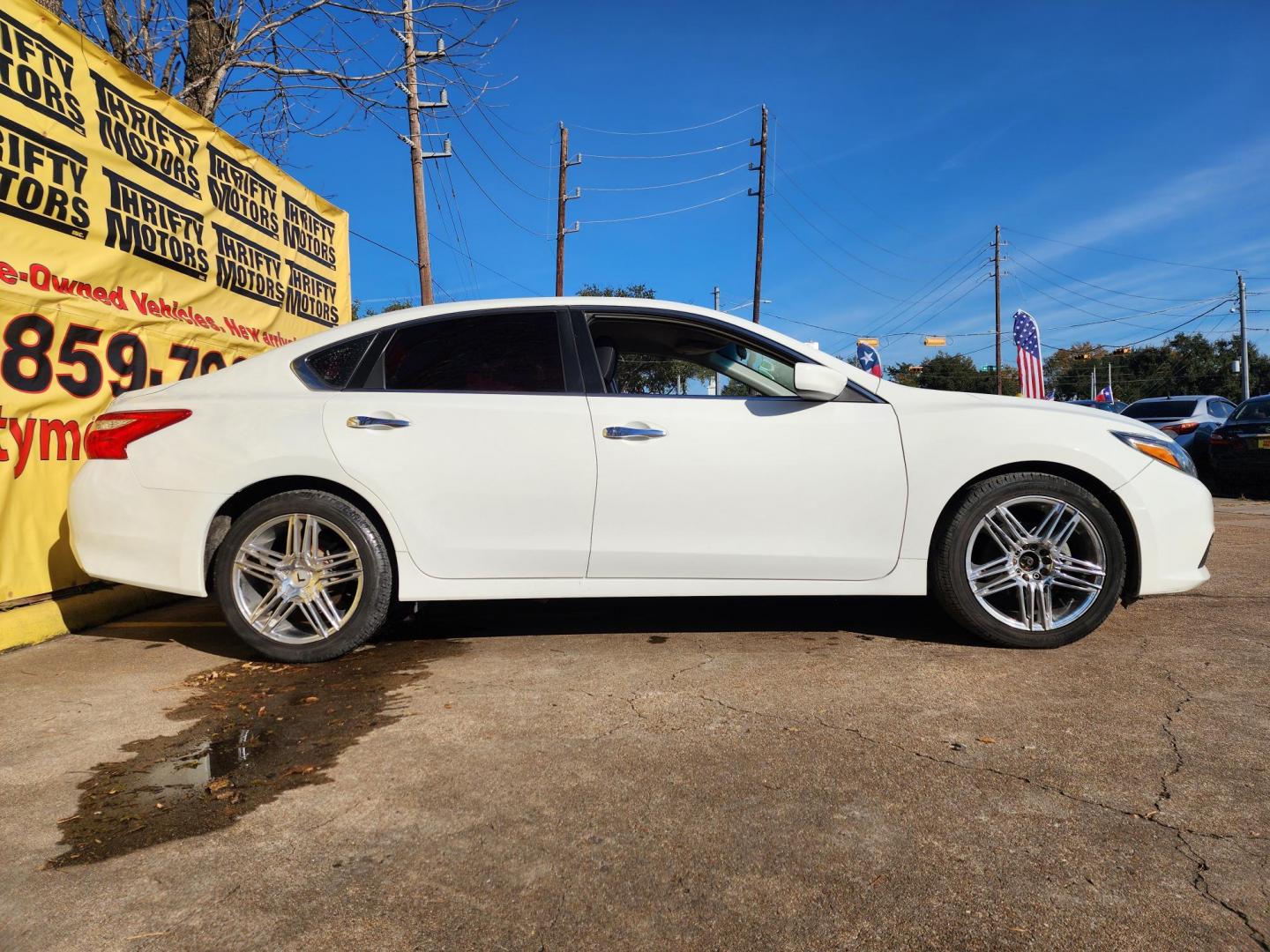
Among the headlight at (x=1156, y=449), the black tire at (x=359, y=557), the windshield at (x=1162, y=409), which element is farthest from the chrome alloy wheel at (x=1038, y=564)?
the windshield at (x=1162, y=409)

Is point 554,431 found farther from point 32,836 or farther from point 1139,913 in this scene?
point 1139,913

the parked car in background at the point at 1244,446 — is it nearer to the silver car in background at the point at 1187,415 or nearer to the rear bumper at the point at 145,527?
the silver car in background at the point at 1187,415

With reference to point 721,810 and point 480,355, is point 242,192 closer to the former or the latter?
point 480,355

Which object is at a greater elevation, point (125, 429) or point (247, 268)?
point (247, 268)

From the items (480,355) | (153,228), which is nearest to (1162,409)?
(480,355)

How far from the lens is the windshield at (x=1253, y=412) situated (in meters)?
10.4

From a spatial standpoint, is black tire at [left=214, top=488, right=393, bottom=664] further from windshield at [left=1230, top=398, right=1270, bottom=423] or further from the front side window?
windshield at [left=1230, top=398, right=1270, bottom=423]

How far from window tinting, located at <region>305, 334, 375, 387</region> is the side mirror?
1.95 metres

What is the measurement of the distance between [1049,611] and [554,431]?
2.32 meters

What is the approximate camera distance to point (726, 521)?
343 centimetres

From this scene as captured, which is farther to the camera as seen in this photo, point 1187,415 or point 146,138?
point 1187,415

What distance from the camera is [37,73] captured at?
427 centimetres

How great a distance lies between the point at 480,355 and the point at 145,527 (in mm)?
1644

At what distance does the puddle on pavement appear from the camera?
211 cm
